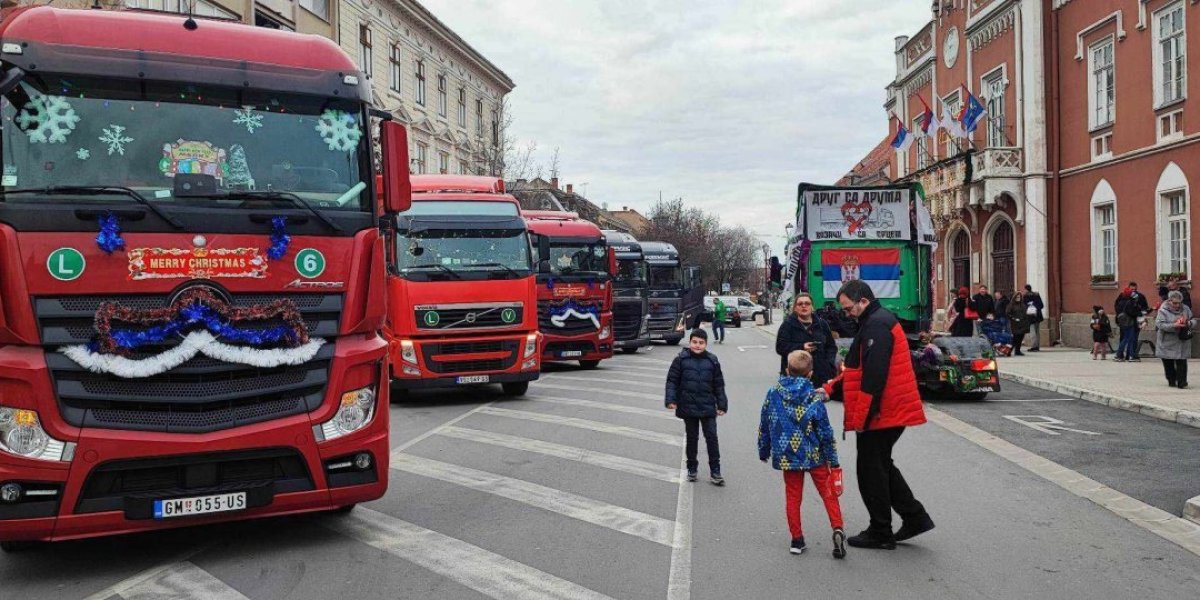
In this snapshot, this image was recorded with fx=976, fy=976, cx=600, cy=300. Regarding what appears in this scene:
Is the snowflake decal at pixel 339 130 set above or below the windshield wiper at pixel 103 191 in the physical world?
above

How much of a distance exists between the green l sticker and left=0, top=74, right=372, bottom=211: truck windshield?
13.9 inches

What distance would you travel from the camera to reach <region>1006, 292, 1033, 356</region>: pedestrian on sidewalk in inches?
981

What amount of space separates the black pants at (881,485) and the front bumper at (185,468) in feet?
10.5

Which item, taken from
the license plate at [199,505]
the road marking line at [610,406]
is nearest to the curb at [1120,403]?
the road marking line at [610,406]

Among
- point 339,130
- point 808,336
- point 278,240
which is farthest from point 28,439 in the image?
point 808,336

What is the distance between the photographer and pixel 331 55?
6836 millimetres

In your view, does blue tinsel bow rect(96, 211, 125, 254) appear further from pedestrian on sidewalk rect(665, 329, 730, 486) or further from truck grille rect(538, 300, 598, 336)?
truck grille rect(538, 300, 598, 336)

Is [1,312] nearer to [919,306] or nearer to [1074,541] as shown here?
[1074,541]

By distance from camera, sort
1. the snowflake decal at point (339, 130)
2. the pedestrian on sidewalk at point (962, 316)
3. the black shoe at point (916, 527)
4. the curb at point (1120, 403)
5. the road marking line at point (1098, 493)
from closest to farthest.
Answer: the black shoe at point (916, 527)
the snowflake decal at point (339, 130)
the road marking line at point (1098, 493)
the curb at point (1120, 403)
the pedestrian on sidewalk at point (962, 316)

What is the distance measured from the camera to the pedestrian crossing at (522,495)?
18.5ft

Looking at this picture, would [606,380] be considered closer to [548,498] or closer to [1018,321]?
[548,498]

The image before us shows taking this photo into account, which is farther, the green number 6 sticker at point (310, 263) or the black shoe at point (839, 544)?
the green number 6 sticker at point (310, 263)

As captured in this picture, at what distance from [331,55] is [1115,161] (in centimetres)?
2330

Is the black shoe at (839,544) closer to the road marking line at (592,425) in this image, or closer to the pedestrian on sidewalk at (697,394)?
the pedestrian on sidewalk at (697,394)
